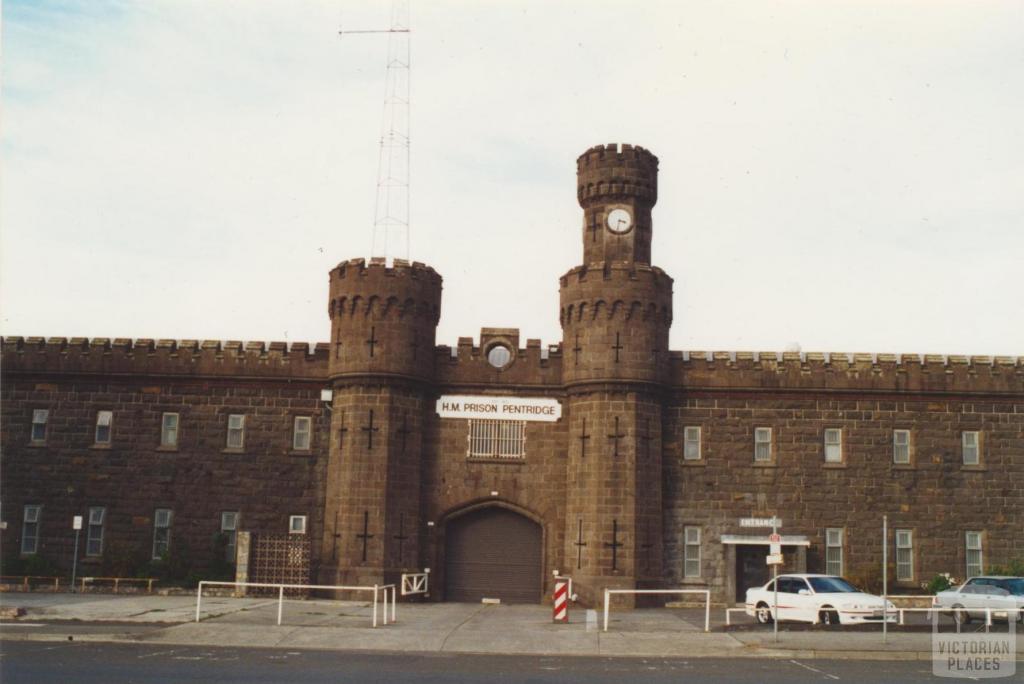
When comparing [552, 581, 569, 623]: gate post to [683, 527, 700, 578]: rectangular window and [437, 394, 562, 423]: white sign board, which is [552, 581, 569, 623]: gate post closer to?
[683, 527, 700, 578]: rectangular window

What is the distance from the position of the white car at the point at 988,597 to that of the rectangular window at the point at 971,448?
26.1ft

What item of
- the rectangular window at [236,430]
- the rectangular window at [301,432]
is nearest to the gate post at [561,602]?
the rectangular window at [301,432]

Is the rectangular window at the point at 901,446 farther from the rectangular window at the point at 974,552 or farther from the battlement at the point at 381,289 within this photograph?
the battlement at the point at 381,289

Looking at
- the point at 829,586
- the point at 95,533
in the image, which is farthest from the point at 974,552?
the point at 95,533

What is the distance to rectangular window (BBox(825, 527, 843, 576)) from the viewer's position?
35469 millimetres

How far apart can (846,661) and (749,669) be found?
2.78m

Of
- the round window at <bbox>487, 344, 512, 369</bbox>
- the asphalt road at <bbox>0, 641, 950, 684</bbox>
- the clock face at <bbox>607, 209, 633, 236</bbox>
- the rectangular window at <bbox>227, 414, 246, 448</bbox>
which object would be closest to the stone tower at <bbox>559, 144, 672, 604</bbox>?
the clock face at <bbox>607, 209, 633, 236</bbox>

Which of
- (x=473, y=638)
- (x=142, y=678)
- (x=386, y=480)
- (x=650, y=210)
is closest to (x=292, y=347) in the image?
(x=386, y=480)

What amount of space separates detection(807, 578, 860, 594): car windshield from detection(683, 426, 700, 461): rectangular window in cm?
850

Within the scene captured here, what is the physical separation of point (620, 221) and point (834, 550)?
1270cm

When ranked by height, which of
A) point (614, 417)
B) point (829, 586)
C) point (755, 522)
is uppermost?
point (614, 417)

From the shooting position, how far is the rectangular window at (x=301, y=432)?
36406 millimetres

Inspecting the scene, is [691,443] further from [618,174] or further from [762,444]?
[618,174]

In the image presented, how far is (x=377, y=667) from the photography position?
18.8m
